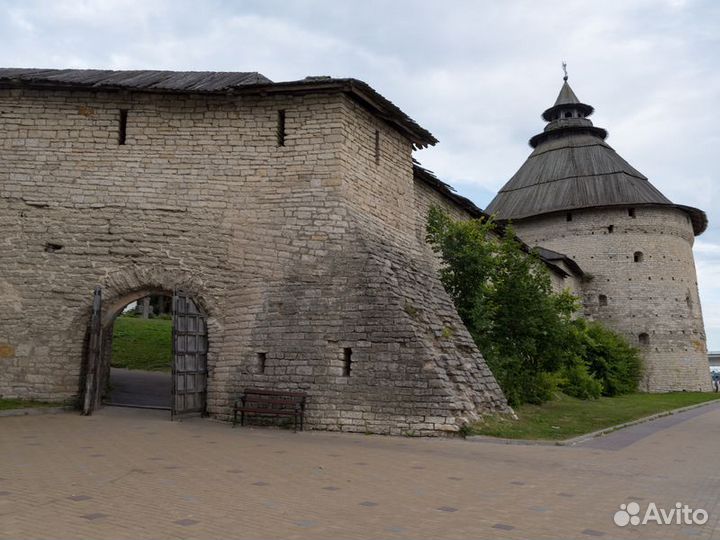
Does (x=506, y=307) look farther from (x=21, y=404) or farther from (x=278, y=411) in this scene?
(x=21, y=404)

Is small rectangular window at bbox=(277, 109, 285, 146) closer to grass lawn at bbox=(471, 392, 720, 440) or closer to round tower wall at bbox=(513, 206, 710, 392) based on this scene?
grass lawn at bbox=(471, 392, 720, 440)

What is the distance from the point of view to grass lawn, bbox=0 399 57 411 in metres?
9.69

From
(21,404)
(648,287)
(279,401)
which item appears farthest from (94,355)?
(648,287)

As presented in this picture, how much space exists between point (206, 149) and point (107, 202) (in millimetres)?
2162

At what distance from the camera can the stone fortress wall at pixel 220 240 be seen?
9.81 metres

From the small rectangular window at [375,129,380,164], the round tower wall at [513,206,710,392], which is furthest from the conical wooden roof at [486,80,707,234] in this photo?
the small rectangular window at [375,129,380,164]

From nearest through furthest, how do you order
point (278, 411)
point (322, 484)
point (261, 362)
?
1. point (322, 484)
2. point (278, 411)
3. point (261, 362)

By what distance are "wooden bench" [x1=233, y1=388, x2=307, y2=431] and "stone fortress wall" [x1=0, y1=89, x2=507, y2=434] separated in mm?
309

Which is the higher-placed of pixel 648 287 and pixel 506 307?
pixel 648 287

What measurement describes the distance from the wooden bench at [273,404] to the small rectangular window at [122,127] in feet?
18.8

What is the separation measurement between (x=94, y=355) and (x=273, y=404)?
12.0 feet

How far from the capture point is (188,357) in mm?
10211

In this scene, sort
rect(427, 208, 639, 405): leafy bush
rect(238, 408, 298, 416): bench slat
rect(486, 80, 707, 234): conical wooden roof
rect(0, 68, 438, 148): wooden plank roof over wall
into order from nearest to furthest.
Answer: rect(238, 408, 298, 416): bench slat < rect(0, 68, 438, 148): wooden plank roof over wall < rect(427, 208, 639, 405): leafy bush < rect(486, 80, 707, 234): conical wooden roof

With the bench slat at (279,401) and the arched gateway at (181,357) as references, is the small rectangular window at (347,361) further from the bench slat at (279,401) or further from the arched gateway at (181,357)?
the arched gateway at (181,357)
